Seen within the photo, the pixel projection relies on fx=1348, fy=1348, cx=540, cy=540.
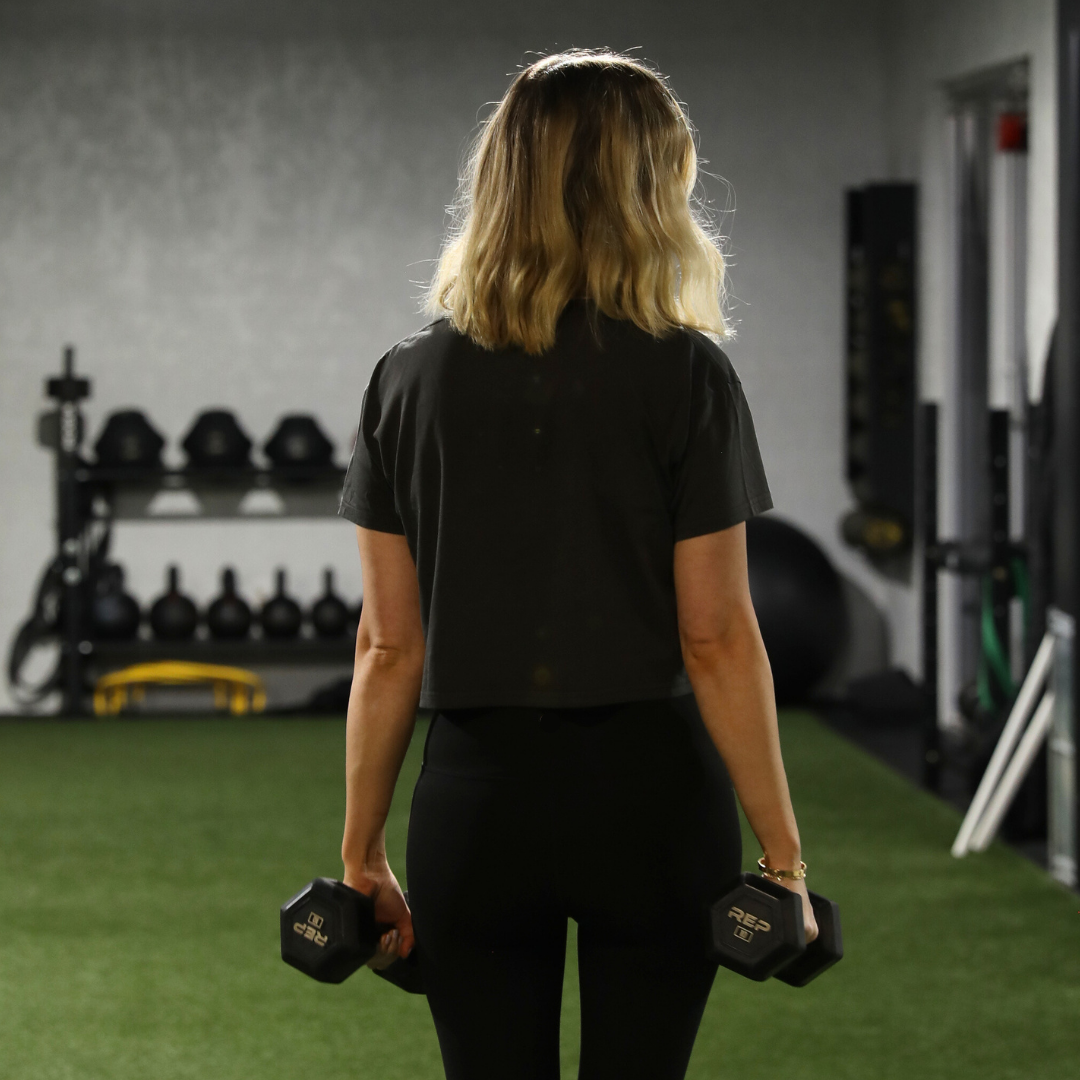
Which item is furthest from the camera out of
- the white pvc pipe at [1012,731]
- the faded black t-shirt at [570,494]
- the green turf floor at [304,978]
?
the white pvc pipe at [1012,731]

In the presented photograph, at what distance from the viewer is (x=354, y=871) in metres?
1.22

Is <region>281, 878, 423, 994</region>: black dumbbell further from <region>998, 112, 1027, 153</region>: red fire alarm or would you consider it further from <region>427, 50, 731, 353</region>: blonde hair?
<region>998, 112, 1027, 153</region>: red fire alarm

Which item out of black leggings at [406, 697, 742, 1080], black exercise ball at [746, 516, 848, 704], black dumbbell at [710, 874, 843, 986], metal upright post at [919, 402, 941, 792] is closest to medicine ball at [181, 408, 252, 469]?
black exercise ball at [746, 516, 848, 704]

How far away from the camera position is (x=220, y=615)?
21.2 ft

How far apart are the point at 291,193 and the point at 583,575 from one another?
610 centimetres

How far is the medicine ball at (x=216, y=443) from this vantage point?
6.39m

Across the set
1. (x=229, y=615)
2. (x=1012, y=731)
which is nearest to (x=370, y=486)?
(x=1012, y=731)

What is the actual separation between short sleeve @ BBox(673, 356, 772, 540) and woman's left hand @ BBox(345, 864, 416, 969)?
0.44 m

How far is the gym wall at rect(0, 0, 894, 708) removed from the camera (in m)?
6.68

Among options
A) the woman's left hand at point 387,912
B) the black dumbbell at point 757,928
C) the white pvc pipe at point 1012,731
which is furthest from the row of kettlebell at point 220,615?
the black dumbbell at point 757,928

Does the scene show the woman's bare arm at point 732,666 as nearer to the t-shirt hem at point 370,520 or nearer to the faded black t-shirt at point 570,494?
the faded black t-shirt at point 570,494

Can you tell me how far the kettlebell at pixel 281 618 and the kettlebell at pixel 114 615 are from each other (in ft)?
2.06

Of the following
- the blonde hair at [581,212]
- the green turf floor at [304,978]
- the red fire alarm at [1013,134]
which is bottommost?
the green turf floor at [304,978]

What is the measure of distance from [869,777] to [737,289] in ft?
9.80
